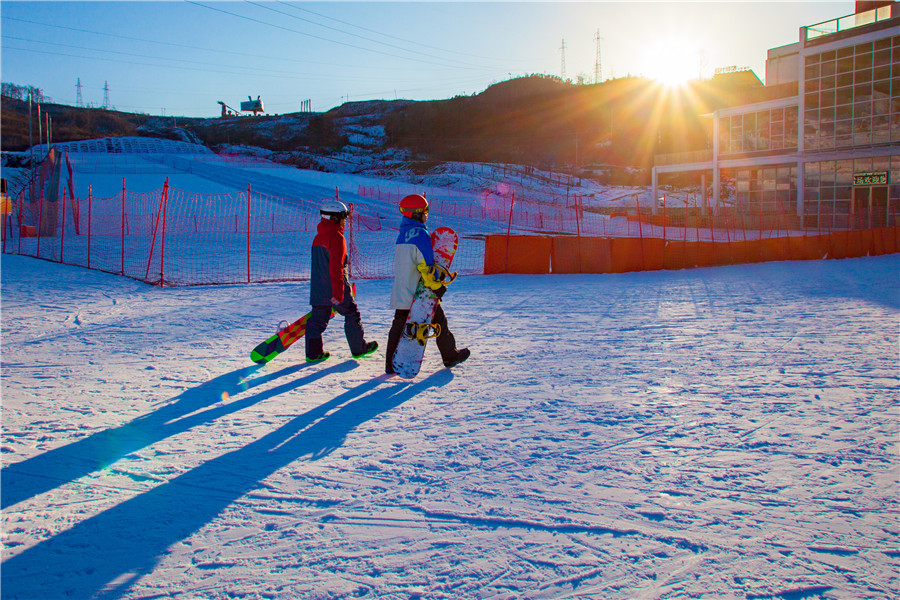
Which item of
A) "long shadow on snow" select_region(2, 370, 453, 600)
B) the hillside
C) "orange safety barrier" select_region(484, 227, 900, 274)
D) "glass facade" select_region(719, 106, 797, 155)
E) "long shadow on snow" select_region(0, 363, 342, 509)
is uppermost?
the hillside

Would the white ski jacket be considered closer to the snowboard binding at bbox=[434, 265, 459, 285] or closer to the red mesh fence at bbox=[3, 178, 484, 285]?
the snowboard binding at bbox=[434, 265, 459, 285]

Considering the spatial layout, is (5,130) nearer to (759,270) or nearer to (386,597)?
(759,270)

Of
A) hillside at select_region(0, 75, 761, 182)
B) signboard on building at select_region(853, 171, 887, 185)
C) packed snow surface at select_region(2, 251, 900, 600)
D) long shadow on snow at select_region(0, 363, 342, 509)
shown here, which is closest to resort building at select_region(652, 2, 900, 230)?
signboard on building at select_region(853, 171, 887, 185)

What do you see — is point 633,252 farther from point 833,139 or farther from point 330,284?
point 833,139

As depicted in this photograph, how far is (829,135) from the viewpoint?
3309 cm

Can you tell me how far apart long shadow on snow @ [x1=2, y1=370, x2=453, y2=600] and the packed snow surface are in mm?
13

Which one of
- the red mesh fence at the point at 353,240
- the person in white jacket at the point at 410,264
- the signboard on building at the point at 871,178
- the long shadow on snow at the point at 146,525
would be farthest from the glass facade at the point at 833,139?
the long shadow on snow at the point at 146,525

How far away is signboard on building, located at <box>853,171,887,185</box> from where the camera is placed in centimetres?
3094

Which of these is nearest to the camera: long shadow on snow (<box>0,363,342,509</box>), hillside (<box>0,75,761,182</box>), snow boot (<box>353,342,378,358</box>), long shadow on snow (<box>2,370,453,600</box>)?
long shadow on snow (<box>2,370,453,600</box>)

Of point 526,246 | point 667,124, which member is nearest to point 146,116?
point 667,124

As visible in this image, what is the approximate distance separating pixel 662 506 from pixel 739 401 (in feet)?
6.84

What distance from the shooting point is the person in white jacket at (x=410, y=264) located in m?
5.55

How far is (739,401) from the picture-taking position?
4859 millimetres

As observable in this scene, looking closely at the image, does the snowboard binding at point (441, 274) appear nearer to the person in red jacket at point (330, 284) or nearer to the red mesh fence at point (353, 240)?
the person in red jacket at point (330, 284)
